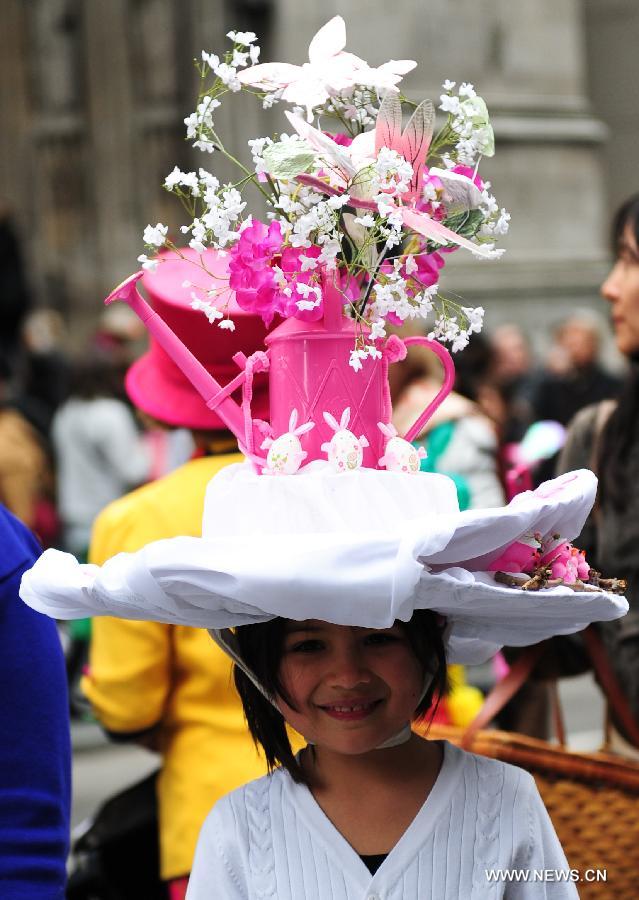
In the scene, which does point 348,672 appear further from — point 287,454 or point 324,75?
point 324,75

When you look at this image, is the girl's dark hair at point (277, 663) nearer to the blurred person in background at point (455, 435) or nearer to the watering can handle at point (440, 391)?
the watering can handle at point (440, 391)

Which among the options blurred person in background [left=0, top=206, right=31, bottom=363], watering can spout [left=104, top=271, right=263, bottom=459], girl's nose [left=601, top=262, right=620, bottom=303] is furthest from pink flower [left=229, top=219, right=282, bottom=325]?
blurred person in background [left=0, top=206, right=31, bottom=363]

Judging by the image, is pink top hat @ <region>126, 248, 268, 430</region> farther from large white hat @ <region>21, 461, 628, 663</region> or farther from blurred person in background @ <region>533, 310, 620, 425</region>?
blurred person in background @ <region>533, 310, 620, 425</region>

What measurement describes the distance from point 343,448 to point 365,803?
0.58 meters

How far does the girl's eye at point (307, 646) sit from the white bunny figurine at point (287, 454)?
280 millimetres

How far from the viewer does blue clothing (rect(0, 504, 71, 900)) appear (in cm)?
278

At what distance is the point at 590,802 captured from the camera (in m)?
3.67

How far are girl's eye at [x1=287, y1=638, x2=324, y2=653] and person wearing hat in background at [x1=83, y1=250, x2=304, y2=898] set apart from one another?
40.5 inches

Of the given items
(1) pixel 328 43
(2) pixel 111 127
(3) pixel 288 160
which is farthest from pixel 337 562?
(2) pixel 111 127

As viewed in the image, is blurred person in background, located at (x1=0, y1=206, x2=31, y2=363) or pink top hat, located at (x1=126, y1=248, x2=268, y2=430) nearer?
pink top hat, located at (x1=126, y1=248, x2=268, y2=430)

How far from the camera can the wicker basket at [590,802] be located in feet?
11.9

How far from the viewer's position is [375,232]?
2.45 metres

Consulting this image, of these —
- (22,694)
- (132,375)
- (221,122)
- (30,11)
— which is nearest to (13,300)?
(221,122)

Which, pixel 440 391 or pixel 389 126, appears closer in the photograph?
pixel 389 126
